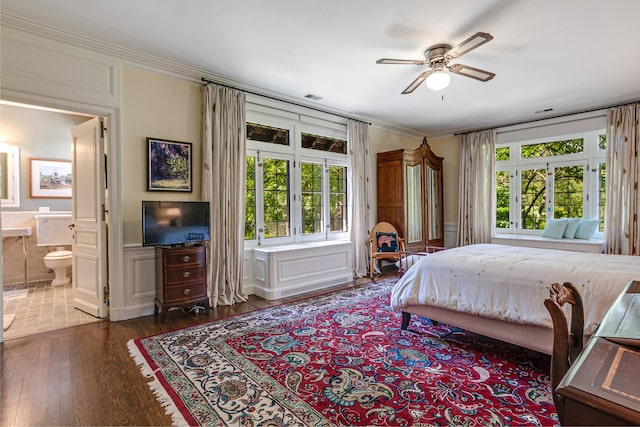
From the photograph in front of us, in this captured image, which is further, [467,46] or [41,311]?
[41,311]

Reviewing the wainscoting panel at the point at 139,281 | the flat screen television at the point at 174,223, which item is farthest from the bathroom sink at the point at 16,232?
the flat screen television at the point at 174,223

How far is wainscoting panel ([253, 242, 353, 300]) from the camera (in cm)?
409

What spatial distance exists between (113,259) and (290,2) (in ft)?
→ 9.69

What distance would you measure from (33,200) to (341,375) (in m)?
5.72

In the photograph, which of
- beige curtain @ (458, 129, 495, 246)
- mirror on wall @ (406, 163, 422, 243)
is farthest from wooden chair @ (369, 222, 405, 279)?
beige curtain @ (458, 129, 495, 246)

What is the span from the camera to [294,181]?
15.8 feet

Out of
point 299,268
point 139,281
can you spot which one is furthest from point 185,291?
point 299,268

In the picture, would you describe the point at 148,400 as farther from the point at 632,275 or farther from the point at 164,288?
the point at 632,275

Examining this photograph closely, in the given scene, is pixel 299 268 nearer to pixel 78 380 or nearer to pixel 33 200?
pixel 78 380

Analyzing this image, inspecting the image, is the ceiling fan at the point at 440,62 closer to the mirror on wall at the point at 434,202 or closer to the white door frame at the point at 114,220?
the white door frame at the point at 114,220

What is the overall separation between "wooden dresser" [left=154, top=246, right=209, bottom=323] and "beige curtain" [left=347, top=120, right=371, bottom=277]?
2570 millimetres

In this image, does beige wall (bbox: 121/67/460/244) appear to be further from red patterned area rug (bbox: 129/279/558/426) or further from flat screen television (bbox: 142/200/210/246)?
red patterned area rug (bbox: 129/279/558/426)

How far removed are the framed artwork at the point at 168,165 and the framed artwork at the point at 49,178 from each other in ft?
10.1

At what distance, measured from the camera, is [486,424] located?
1.67 metres
